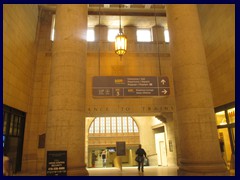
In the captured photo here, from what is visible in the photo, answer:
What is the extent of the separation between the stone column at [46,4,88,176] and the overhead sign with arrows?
2.57 m

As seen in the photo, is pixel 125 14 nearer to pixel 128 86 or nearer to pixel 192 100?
pixel 128 86

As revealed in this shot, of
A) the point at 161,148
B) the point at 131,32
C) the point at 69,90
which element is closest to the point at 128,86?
the point at 69,90

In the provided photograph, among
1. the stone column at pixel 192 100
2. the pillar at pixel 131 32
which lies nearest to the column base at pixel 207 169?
the stone column at pixel 192 100

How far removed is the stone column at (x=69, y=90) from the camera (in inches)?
293

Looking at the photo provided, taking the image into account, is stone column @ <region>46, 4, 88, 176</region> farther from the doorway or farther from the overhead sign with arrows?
the doorway

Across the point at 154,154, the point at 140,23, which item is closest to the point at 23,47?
the point at 140,23

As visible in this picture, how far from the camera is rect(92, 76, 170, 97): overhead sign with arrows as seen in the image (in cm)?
1096

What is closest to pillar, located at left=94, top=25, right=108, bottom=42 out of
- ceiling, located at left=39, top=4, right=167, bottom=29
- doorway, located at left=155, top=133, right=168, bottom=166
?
ceiling, located at left=39, top=4, right=167, bottom=29

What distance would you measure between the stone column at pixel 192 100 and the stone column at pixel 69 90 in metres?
3.85

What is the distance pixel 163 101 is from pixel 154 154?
8.82 metres

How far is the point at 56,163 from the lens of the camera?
6.93 metres

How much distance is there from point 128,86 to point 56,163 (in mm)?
5518

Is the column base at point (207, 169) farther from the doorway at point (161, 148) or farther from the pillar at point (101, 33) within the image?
the pillar at point (101, 33)

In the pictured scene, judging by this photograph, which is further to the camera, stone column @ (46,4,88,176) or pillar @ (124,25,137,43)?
pillar @ (124,25,137,43)
